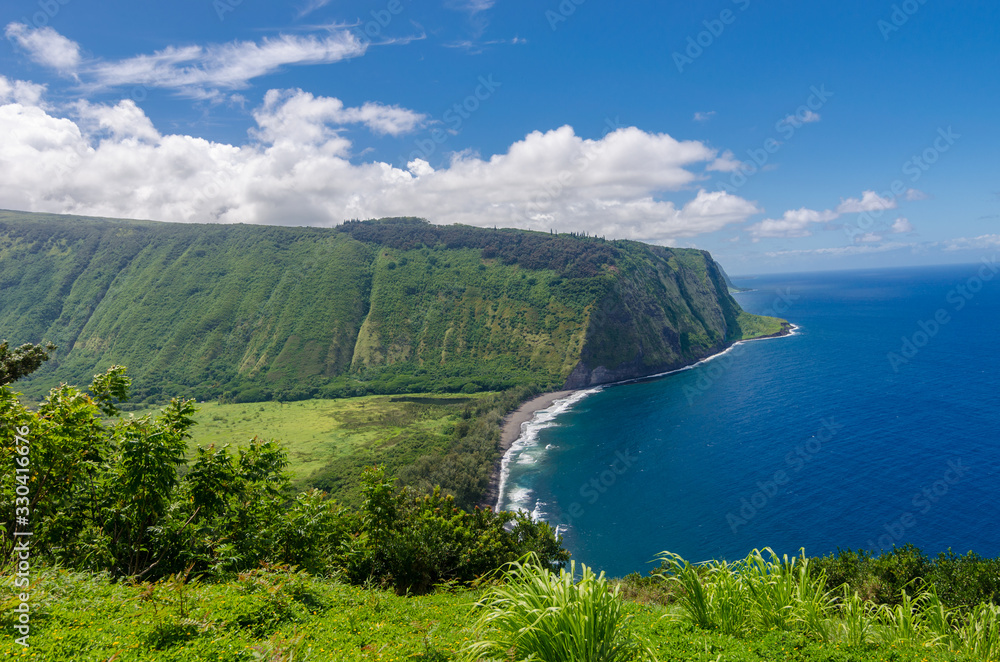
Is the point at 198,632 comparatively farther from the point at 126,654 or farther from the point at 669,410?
the point at 669,410

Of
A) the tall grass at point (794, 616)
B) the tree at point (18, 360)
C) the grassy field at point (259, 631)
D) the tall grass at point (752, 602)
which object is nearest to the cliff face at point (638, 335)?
the tree at point (18, 360)

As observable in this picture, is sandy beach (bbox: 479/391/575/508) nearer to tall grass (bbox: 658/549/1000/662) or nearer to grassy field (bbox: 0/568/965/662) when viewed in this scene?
grassy field (bbox: 0/568/965/662)

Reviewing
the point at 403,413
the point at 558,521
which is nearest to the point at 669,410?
the point at 558,521

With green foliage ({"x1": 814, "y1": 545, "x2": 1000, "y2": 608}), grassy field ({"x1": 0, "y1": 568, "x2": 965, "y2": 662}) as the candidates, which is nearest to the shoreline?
green foliage ({"x1": 814, "y1": 545, "x2": 1000, "y2": 608})

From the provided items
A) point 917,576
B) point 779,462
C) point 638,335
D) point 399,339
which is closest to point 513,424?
point 779,462

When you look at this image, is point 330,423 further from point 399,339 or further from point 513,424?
point 399,339

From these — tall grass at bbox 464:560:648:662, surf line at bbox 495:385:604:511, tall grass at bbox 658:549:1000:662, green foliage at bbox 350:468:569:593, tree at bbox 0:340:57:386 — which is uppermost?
tree at bbox 0:340:57:386
